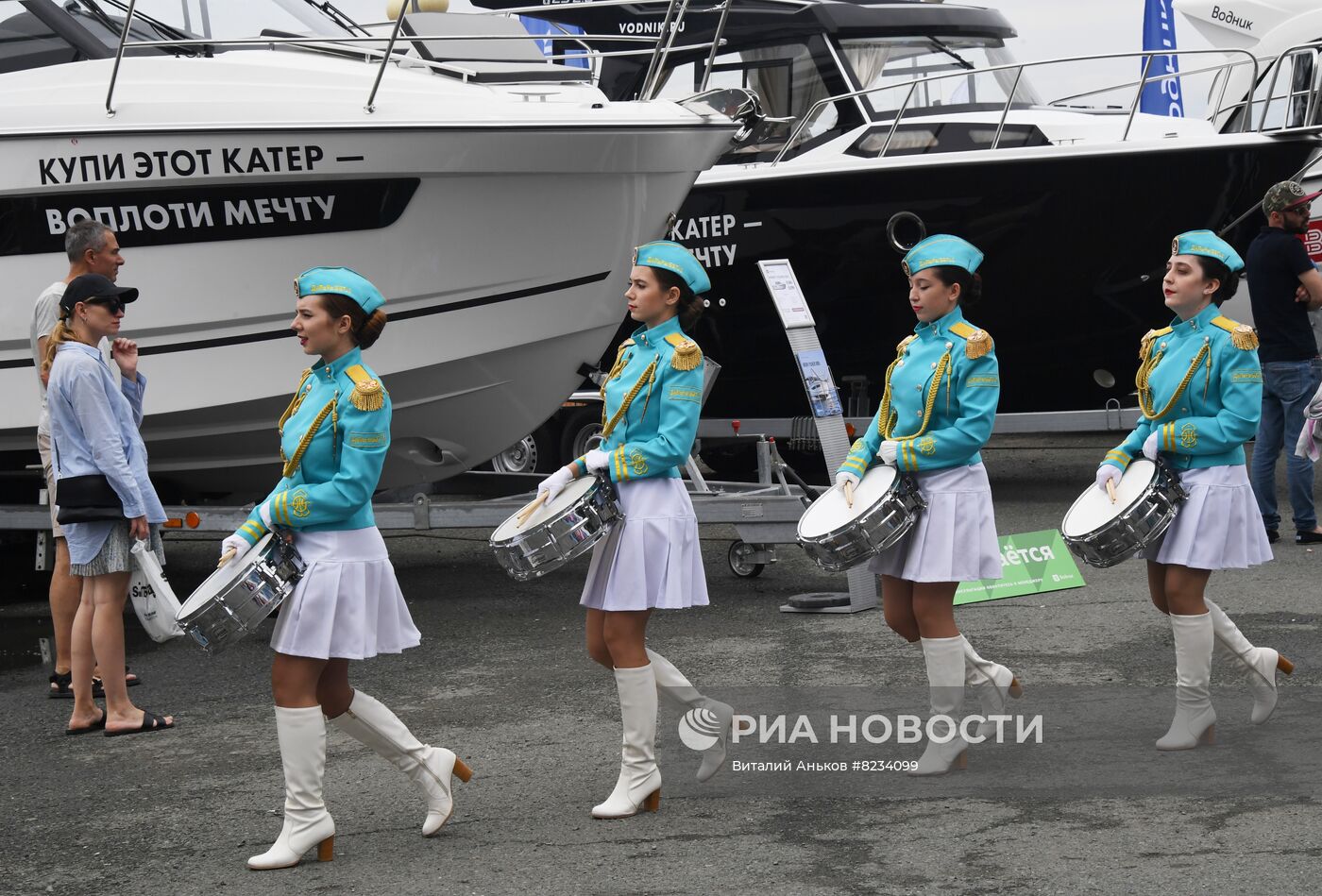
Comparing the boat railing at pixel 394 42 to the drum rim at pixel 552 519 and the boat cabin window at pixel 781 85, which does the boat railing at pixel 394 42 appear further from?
the drum rim at pixel 552 519

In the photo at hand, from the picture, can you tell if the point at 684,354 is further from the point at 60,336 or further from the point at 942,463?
the point at 60,336

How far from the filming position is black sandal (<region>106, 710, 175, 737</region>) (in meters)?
6.11

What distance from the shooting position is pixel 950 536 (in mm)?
5035

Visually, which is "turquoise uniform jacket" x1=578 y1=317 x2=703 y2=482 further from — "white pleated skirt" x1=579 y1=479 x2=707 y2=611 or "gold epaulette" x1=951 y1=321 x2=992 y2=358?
"gold epaulette" x1=951 y1=321 x2=992 y2=358

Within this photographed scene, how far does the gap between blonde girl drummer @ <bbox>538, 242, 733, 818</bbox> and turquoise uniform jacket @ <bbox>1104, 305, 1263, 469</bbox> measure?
1529mm

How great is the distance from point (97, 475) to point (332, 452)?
189 centimetres

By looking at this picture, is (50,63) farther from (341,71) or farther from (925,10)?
(925,10)

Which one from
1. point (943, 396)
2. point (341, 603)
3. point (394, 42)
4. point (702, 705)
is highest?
point (394, 42)

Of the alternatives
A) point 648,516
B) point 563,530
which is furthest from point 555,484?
point 648,516

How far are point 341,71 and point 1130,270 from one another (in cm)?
524

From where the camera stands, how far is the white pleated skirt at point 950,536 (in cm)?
503

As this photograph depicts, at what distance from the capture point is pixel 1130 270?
414 inches

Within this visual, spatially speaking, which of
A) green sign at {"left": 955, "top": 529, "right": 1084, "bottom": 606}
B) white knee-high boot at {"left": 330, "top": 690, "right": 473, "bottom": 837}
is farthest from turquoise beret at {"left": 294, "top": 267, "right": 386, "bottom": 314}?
green sign at {"left": 955, "top": 529, "right": 1084, "bottom": 606}

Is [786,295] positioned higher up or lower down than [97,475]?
higher up
